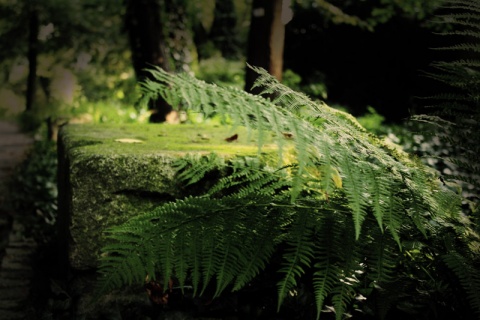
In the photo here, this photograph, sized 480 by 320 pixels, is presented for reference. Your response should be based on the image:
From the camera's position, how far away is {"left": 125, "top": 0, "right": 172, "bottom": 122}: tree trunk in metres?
6.36

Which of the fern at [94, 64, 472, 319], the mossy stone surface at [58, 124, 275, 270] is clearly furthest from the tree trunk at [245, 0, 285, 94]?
the fern at [94, 64, 472, 319]

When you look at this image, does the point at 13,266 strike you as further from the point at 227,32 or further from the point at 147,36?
the point at 227,32

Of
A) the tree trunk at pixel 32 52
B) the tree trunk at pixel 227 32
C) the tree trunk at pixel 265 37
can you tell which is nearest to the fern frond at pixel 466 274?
the tree trunk at pixel 265 37

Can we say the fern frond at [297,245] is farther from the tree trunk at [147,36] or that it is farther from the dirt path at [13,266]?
the tree trunk at [147,36]

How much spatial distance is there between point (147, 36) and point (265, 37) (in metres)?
2.41

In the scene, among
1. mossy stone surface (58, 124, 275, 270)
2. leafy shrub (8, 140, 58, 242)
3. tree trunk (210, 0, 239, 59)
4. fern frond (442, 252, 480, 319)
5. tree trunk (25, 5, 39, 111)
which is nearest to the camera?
fern frond (442, 252, 480, 319)

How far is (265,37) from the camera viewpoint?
4.51 meters

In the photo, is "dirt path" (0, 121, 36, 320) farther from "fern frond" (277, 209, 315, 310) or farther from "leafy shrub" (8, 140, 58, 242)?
"fern frond" (277, 209, 315, 310)

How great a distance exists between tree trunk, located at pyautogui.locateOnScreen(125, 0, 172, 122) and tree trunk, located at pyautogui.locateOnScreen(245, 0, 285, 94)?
6.71 ft

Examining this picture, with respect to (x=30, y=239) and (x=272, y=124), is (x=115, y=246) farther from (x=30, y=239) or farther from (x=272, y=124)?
(x=30, y=239)

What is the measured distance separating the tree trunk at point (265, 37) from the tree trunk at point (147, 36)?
6.71 ft

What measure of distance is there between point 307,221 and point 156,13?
18.4 ft

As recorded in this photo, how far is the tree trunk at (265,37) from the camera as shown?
176 inches

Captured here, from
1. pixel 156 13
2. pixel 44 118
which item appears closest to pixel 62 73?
pixel 44 118
